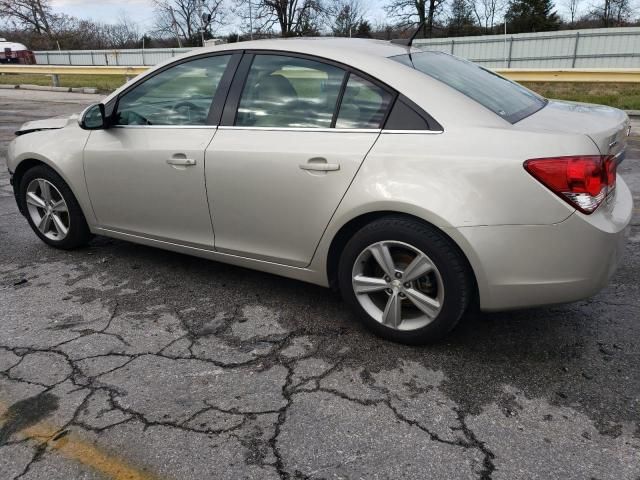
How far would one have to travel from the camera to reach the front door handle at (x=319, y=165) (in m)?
2.96

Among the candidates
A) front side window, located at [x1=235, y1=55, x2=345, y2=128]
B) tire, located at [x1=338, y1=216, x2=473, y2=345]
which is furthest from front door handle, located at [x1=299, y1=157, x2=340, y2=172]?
tire, located at [x1=338, y1=216, x2=473, y2=345]

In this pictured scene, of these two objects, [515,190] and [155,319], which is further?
[155,319]

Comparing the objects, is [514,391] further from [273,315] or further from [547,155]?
[273,315]

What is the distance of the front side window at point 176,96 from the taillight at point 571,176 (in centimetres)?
203

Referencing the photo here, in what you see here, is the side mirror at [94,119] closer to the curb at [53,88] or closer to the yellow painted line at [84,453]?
A: the yellow painted line at [84,453]

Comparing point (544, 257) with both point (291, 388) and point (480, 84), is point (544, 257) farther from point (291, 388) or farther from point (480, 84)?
point (291, 388)

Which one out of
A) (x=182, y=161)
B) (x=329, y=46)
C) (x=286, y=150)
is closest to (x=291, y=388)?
(x=286, y=150)

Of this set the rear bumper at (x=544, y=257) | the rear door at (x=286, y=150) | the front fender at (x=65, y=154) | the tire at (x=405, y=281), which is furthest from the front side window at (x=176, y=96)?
the rear bumper at (x=544, y=257)

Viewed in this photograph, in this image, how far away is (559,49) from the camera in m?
22.7

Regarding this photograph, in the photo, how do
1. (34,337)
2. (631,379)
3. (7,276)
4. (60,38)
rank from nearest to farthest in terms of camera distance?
(631,379) < (34,337) < (7,276) < (60,38)

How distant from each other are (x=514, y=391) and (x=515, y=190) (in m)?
0.94

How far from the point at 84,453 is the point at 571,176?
2.38 m

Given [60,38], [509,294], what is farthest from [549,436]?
[60,38]

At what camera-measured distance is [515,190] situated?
8.36 feet
